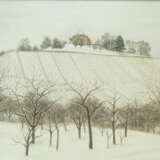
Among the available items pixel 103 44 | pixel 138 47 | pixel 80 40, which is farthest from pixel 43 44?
pixel 138 47

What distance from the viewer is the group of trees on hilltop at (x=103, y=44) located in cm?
271

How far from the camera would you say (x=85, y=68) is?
2.73 meters

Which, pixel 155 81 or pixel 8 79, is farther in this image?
pixel 155 81

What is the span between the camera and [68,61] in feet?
8.92

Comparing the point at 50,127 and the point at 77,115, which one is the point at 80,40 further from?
the point at 50,127

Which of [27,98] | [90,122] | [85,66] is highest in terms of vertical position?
[85,66]

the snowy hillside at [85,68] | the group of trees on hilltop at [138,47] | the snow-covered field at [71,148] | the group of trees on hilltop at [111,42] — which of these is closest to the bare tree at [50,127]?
the snow-covered field at [71,148]

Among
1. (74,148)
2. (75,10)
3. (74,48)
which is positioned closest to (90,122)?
(74,148)

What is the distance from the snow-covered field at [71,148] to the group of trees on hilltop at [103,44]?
24.6 inches

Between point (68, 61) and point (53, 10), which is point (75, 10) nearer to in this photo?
point (53, 10)

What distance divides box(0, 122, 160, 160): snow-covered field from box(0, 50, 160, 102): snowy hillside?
0.36 m

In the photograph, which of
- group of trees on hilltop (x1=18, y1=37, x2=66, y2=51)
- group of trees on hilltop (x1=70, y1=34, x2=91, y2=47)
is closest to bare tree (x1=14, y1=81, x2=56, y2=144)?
group of trees on hilltop (x1=18, y1=37, x2=66, y2=51)

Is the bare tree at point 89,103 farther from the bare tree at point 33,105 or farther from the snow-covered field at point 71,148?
the bare tree at point 33,105

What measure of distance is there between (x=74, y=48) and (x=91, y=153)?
800 mm
